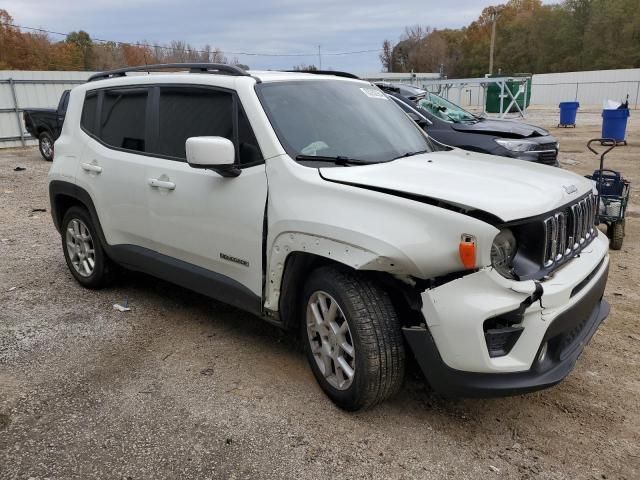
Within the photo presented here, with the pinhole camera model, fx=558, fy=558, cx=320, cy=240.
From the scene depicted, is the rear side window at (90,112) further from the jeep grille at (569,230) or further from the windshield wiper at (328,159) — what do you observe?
the jeep grille at (569,230)

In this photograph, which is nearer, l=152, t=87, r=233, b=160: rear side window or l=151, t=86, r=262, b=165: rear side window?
l=151, t=86, r=262, b=165: rear side window

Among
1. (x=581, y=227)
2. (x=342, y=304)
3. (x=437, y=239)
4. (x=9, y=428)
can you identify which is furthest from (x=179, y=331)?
(x=581, y=227)

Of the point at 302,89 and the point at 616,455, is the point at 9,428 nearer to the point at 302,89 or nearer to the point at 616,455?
the point at 302,89

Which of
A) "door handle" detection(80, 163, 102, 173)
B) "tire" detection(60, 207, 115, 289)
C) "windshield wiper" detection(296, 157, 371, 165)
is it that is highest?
"windshield wiper" detection(296, 157, 371, 165)

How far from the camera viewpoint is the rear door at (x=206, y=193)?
348 centimetres

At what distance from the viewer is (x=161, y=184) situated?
404cm

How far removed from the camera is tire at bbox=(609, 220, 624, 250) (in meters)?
6.24

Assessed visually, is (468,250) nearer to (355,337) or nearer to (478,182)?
(478,182)

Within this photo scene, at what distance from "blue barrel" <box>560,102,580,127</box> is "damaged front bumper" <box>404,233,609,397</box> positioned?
2318cm

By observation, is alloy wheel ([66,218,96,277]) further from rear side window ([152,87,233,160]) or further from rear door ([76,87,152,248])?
rear side window ([152,87,233,160])

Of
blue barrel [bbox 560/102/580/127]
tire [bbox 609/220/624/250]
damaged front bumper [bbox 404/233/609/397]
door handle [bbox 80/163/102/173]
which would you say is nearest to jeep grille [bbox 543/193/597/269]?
damaged front bumper [bbox 404/233/609/397]

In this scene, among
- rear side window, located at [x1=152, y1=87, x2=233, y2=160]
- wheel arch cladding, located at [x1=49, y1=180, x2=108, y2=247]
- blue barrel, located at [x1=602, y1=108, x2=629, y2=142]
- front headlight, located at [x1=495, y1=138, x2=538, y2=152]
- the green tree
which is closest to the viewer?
rear side window, located at [x1=152, y1=87, x2=233, y2=160]

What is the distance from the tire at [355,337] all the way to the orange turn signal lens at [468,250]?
20.4 inches

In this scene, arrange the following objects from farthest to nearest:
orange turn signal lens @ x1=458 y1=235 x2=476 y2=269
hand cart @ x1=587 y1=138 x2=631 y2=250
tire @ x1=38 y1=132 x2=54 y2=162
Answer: tire @ x1=38 y1=132 x2=54 y2=162 < hand cart @ x1=587 y1=138 x2=631 y2=250 < orange turn signal lens @ x1=458 y1=235 x2=476 y2=269
